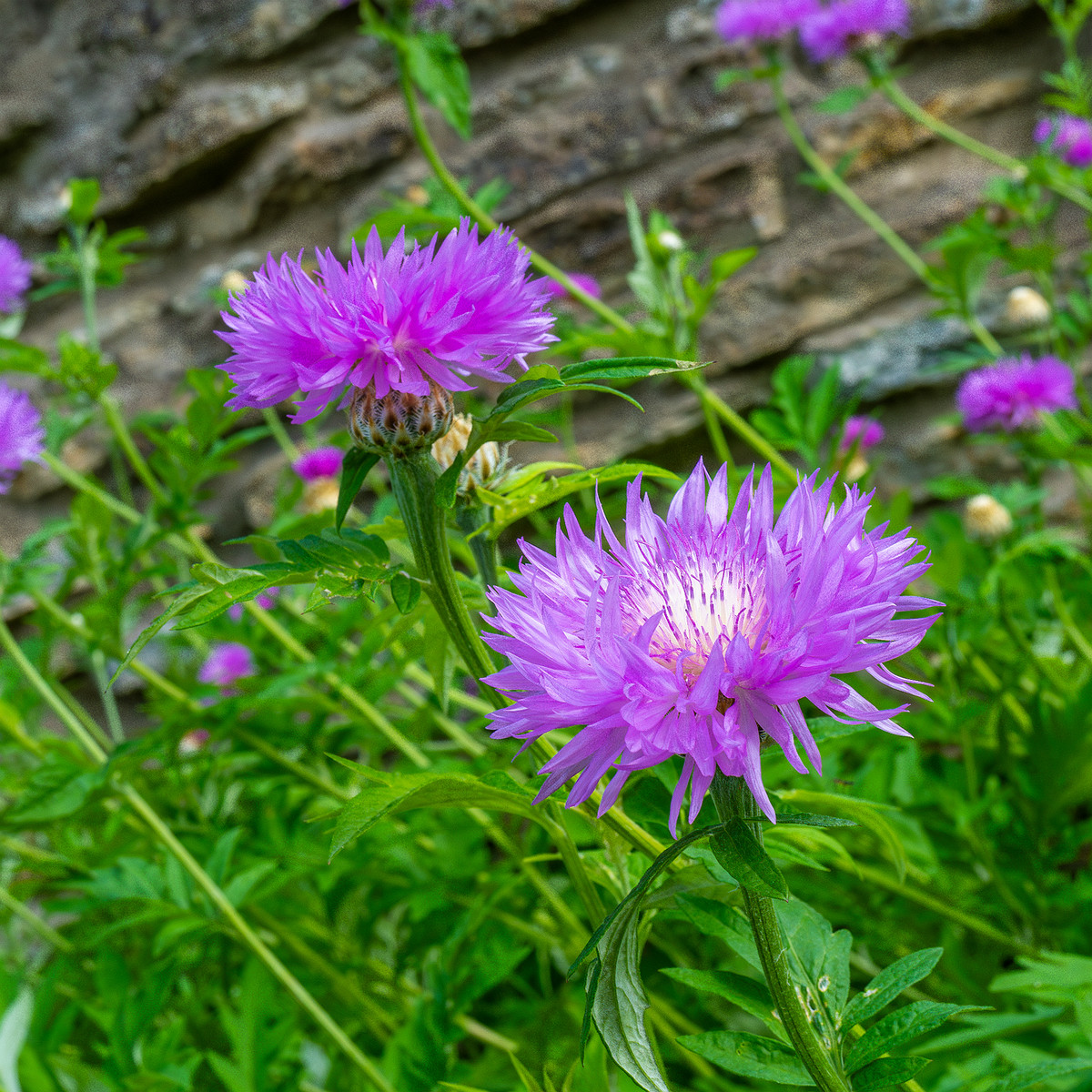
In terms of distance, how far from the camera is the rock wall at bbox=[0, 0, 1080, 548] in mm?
1924

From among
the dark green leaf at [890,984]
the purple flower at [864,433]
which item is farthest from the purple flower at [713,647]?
the purple flower at [864,433]

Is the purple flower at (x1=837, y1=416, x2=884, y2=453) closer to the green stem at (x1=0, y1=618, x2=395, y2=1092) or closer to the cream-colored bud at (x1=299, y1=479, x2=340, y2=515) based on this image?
the cream-colored bud at (x1=299, y1=479, x2=340, y2=515)

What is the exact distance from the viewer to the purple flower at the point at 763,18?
5.58ft

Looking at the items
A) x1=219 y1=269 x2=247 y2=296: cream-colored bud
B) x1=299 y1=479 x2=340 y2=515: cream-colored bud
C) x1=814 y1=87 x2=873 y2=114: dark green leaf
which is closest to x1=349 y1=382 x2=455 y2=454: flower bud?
x1=299 y1=479 x2=340 y2=515: cream-colored bud

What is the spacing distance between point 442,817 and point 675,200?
55.0 inches

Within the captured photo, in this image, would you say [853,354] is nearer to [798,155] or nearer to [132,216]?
[798,155]

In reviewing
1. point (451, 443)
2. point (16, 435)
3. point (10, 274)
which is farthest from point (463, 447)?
point (10, 274)

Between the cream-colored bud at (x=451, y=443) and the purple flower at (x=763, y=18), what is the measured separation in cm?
143

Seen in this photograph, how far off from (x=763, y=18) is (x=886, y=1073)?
1743 mm

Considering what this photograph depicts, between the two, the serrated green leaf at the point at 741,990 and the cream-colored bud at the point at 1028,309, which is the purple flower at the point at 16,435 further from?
the cream-colored bud at the point at 1028,309

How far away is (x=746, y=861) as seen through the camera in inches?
15.1

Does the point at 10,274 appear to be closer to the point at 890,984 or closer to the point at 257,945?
the point at 257,945

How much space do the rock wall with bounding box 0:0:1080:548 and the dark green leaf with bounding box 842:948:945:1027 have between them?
160 cm

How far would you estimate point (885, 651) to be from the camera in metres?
0.38
